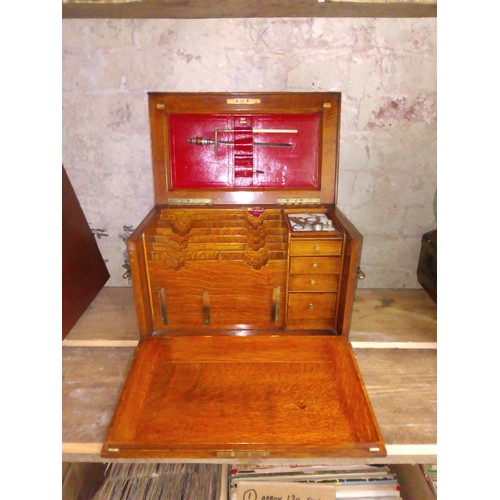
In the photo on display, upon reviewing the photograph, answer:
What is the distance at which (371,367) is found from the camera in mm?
1366

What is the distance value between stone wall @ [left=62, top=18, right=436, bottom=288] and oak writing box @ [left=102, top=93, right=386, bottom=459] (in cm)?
17

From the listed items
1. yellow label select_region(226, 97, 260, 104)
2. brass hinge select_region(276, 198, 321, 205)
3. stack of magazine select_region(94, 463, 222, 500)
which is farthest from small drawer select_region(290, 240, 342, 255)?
stack of magazine select_region(94, 463, 222, 500)

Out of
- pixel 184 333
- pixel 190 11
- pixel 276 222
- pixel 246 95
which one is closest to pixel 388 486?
pixel 184 333

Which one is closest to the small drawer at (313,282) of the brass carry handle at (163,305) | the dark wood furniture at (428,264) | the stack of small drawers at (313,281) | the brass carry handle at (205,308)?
the stack of small drawers at (313,281)

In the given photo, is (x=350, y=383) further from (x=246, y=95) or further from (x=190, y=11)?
(x=190, y=11)

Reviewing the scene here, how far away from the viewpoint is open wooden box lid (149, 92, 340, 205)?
5.64 feet

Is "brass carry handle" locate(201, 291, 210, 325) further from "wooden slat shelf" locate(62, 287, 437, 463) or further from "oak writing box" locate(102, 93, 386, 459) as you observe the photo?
"wooden slat shelf" locate(62, 287, 437, 463)

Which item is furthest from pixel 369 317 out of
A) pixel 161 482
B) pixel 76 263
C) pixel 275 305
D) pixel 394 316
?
pixel 76 263

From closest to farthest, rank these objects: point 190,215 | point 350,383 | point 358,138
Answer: point 350,383
point 190,215
point 358,138

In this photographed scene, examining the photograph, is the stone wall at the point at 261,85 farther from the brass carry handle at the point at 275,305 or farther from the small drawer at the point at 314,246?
the brass carry handle at the point at 275,305

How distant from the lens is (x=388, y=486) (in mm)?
1384

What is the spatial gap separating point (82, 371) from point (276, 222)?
0.89 metres

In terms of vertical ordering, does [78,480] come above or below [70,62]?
below

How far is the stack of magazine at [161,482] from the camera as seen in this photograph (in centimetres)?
139
